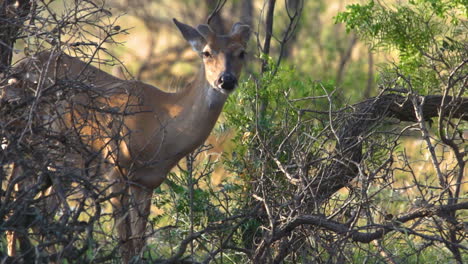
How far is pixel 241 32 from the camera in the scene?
8.19m

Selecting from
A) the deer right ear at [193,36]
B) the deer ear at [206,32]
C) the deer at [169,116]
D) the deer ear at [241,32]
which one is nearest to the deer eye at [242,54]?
the deer at [169,116]

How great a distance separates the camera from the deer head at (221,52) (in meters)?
7.48

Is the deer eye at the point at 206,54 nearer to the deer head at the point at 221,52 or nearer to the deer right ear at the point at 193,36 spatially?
the deer head at the point at 221,52

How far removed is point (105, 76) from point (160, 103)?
61 centimetres

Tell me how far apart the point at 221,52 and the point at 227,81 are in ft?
1.78

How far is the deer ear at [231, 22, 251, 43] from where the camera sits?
8094 mm

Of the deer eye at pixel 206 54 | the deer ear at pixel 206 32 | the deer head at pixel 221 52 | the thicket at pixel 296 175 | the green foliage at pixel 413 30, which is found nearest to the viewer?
the thicket at pixel 296 175

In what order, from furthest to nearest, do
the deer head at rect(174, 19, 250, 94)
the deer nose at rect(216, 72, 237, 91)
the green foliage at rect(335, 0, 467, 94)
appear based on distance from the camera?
the green foliage at rect(335, 0, 467, 94) → the deer head at rect(174, 19, 250, 94) → the deer nose at rect(216, 72, 237, 91)

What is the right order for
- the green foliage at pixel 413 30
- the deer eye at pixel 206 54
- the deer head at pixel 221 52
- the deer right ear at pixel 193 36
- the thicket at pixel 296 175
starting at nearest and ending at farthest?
the thicket at pixel 296 175
the deer head at pixel 221 52
the green foliage at pixel 413 30
the deer eye at pixel 206 54
the deer right ear at pixel 193 36

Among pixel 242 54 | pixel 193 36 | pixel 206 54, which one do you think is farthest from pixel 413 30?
pixel 193 36

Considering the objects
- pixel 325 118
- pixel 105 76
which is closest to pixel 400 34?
pixel 325 118

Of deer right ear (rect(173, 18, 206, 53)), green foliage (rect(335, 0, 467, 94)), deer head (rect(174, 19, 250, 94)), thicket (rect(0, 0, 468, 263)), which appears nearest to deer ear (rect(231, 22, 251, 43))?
deer head (rect(174, 19, 250, 94))

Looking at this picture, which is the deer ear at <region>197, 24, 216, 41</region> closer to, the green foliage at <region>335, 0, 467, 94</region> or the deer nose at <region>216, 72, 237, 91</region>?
the deer nose at <region>216, 72, 237, 91</region>

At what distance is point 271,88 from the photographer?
737cm
